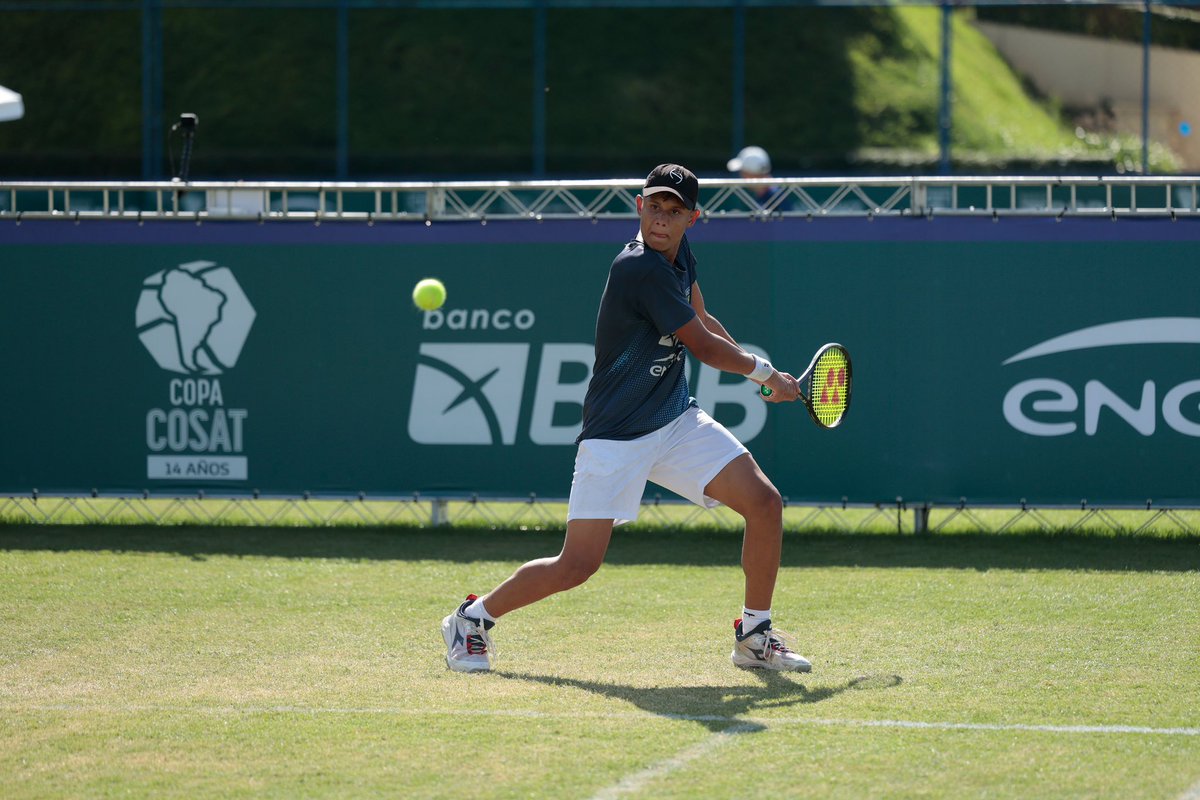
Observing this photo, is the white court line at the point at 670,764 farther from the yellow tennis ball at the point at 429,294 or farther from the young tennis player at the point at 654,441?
the yellow tennis ball at the point at 429,294

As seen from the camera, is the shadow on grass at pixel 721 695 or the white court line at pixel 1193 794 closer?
the white court line at pixel 1193 794

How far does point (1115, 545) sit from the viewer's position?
9602mm

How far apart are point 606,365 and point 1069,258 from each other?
4522 mm

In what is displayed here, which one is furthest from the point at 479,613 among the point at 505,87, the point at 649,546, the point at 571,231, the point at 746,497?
the point at 505,87

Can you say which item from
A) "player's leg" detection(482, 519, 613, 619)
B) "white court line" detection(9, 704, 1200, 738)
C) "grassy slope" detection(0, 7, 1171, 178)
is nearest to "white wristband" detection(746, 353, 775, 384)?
"player's leg" detection(482, 519, 613, 619)

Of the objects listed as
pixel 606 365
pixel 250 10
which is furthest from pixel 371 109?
pixel 606 365

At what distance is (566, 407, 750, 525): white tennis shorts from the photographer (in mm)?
6199

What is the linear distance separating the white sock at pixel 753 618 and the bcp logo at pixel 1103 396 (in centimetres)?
393

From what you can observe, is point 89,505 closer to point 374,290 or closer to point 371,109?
point 374,290

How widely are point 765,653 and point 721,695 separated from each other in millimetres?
462

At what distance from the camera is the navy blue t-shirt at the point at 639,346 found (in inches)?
239

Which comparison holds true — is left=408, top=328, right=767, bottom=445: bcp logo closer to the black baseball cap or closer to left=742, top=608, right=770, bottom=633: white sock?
left=742, top=608, right=770, bottom=633: white sock

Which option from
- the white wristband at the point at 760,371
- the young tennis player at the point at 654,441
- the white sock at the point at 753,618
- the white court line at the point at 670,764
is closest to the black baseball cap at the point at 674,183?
the young tennis player at the point at 654,441

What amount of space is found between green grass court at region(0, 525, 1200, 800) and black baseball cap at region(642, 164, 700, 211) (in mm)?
1938
